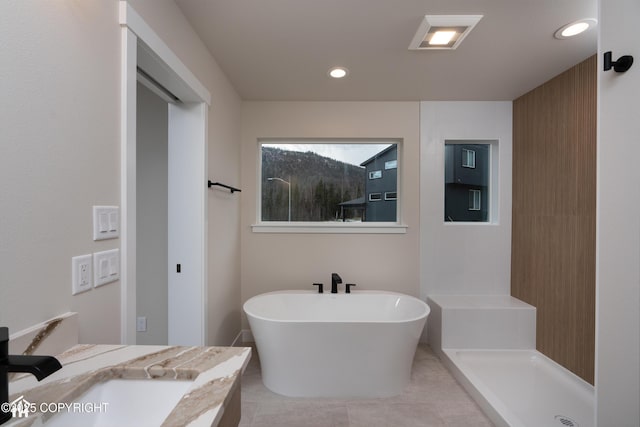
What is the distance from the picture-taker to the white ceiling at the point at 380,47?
5.28ft

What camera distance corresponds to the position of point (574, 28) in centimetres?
176

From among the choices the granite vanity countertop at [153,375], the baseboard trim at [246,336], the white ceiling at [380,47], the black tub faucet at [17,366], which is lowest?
the baseboard trim at [246,336]

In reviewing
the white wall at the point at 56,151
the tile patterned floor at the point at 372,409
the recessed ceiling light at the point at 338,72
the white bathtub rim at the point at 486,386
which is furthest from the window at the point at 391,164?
the white wall at the point at 56,151

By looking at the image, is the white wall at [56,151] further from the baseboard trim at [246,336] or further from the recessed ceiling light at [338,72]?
the baseboard trim at [246,336]

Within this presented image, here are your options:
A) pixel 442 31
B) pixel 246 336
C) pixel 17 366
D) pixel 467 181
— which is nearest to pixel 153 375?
pixel 17 366

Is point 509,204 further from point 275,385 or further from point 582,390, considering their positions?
point 275,385

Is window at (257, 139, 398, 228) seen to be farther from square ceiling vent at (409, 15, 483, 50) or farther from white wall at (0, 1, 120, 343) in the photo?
white wall at (0, 1, 120, 343)

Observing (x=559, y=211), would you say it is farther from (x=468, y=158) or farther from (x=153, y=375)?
(x=153, y=375)

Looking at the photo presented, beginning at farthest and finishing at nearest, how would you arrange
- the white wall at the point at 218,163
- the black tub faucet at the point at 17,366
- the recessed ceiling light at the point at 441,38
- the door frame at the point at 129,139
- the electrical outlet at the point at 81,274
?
1. the recessed ceiling light at the point at 441,38
2. the white wall at the point at 218,163
3. the door frame at the point at 129,139
4. the electrical outlet at the point at 81,274
5. the black tub faucet at the point at 17,366

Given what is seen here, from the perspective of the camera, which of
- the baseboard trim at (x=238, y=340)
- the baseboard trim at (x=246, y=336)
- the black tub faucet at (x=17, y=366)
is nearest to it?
the black tub faucet at (x=17, y=366)

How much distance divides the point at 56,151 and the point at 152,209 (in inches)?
63.7

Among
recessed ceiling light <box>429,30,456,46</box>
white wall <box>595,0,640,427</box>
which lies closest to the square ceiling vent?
recessed ceiling light <box>429,30,456,46</box>

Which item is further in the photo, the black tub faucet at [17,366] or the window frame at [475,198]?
the window frame at [475,198]

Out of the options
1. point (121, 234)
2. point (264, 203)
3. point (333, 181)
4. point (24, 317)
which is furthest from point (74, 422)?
point (333, 181)
